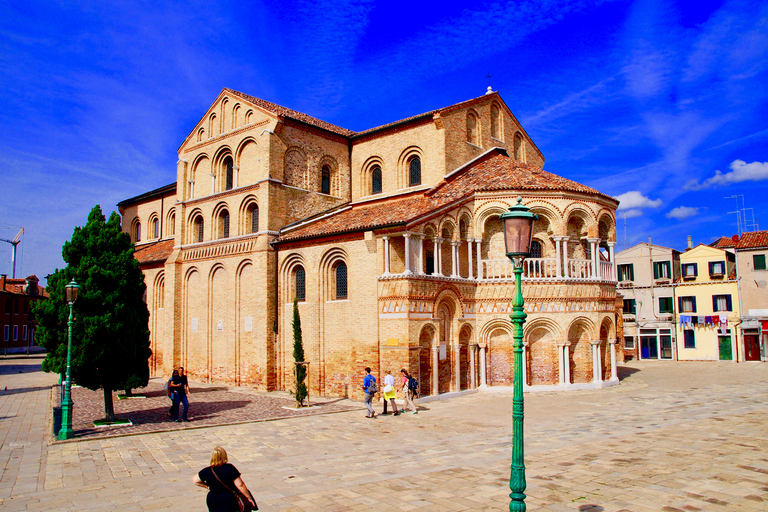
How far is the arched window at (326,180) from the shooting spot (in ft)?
94.5

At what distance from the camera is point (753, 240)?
133 feet

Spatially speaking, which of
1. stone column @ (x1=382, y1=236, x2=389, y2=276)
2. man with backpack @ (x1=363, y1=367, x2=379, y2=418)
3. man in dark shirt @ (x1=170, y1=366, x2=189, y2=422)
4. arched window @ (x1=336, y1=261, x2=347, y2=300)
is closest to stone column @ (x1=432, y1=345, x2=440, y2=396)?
stone column @ (x1=382, y1=236, x2=389, y2=276)

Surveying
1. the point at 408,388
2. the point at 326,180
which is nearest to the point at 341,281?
the point at 408,388

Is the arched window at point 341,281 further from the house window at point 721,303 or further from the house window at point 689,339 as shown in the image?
the house window at point 721,303

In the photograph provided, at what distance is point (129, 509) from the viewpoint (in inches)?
344

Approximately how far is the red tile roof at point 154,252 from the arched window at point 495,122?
19622 millimetres

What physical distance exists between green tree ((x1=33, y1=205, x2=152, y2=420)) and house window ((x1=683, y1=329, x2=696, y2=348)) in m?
40.0

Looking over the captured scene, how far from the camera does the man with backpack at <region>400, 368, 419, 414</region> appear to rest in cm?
1881

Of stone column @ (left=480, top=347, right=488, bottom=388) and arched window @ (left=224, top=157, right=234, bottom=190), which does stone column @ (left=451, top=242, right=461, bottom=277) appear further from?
arched window @ (left=224, top=157, right=234, bottom=190)

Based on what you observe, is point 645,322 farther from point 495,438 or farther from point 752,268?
point 495,438

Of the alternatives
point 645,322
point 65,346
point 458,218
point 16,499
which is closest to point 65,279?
point 65,346

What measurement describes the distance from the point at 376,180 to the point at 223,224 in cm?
838

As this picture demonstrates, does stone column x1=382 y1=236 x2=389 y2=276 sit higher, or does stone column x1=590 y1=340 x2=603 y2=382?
stone column x1=382 y1=236 x2=389 y2=276

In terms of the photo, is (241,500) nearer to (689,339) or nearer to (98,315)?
→ (98,315)
